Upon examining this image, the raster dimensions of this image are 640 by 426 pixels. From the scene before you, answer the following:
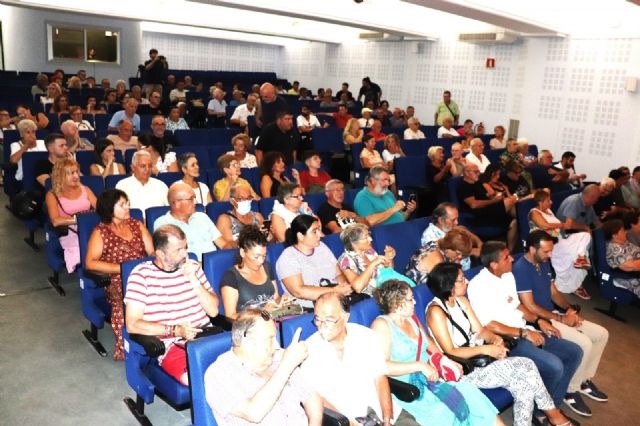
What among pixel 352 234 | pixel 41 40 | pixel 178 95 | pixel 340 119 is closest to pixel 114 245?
pixel 352 234

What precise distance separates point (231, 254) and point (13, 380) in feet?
5.01

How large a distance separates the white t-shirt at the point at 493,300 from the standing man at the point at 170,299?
1687 mm

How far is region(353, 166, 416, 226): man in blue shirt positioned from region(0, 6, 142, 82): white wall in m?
11.7

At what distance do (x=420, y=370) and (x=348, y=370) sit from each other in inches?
16.3

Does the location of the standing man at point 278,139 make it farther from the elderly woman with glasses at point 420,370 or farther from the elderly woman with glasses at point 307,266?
the elderly woman with glasses at point 420,370

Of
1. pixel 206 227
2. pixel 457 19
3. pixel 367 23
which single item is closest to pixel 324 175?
pixel 206 227

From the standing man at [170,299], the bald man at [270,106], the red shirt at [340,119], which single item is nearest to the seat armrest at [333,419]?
the standing man at [170,299]

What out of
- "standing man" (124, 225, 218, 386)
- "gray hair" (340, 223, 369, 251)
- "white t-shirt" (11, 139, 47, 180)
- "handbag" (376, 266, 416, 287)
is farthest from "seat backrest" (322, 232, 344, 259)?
"white t-shirt" (11, 139, 47, 180)

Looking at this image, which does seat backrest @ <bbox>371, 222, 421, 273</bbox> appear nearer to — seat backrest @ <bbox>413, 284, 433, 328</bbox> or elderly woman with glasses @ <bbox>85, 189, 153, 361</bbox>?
seat backrest @ <bbox>413, 284, 433, 328</bbox>

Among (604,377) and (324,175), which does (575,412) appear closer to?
(604,377)

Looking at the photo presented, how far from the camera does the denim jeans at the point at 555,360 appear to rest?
3.47 m

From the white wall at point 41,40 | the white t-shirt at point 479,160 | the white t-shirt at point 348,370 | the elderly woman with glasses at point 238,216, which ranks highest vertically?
the white wall at point 41,40

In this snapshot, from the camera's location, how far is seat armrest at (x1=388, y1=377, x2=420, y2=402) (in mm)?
2803

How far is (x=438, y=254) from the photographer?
13.0 ft
